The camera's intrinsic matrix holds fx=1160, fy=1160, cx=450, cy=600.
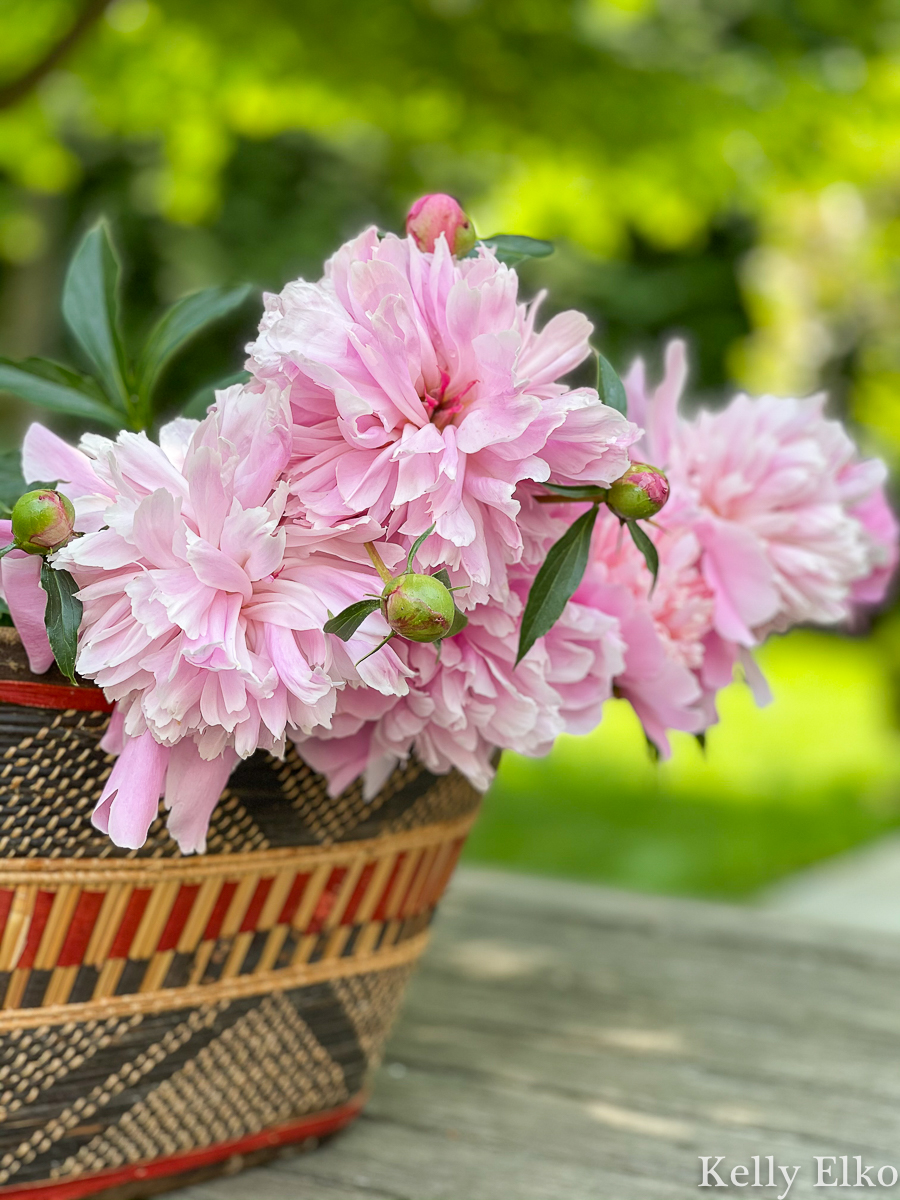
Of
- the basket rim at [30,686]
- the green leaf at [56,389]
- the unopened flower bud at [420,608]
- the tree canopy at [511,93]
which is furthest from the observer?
the tree canopy at [511,93]

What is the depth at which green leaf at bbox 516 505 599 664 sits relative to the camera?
1.79 ft

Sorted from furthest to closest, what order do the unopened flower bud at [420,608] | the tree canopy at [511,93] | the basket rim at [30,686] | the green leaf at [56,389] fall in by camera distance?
the tree canopy at [511,93] → the green leaf at [56,389] → the basket rim at [30,686] → the unopened flower bud at [420,608]

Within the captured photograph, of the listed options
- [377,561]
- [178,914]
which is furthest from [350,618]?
[178,914]

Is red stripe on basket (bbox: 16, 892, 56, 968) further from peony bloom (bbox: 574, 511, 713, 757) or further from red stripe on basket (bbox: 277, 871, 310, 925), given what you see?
peony bloom (bbox: 574, 511, 713, 757)

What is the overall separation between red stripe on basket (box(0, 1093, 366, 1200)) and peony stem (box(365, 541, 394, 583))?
41 centimetres

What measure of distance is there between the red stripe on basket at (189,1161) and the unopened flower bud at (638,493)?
0.46 m

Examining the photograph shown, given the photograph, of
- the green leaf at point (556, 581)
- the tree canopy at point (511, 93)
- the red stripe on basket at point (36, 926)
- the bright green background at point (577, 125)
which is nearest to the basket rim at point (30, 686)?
the red stripe on basket at point (36, 926)

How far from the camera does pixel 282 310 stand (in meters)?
0.52

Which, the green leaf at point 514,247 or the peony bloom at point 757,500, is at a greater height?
the green leaf at point 514,247

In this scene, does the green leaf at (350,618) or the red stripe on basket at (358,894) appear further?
the red stripe on basket at (358,894)

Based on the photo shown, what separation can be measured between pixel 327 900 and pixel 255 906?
0.05 metres

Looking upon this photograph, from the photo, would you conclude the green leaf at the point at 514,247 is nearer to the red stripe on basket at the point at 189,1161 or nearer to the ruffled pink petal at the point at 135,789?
the ruffled pink petal at the point at 135,789

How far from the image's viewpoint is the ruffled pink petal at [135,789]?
51cm

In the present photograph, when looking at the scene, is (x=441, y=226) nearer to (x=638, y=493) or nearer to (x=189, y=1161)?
(x=638, y=493)
